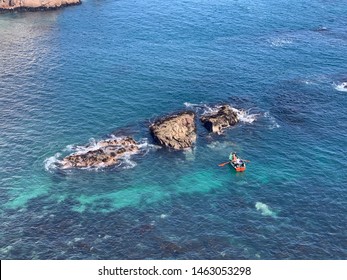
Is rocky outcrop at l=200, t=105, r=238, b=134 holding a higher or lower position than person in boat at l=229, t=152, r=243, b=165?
higher

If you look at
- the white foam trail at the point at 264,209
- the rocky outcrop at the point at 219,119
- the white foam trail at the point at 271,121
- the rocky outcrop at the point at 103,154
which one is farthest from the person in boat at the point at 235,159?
the rocky outcrop at the point at 103,154

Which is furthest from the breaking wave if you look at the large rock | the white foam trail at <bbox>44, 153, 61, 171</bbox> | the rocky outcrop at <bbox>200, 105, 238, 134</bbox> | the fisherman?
the white foam trail at <bbox>44, 153, 61, 171</bbox>

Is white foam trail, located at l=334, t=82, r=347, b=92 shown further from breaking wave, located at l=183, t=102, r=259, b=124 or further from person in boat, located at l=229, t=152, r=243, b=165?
person in boat, located at l=229, t=152, r=243, b=165

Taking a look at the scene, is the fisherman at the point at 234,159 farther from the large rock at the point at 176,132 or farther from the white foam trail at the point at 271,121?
the white foam trail at the point at 271,121

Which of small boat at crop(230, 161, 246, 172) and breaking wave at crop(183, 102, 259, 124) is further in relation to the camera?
breaking wave at crop(183, 102, 259, 124)

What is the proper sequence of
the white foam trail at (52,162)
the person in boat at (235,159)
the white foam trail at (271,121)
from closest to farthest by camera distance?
the white foam trail at (52,162) → the person in boat at (235,159) → the white foam trail at (271,121)

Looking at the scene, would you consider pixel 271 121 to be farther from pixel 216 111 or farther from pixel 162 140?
pixel 162 140

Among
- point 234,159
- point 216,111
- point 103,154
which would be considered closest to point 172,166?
point 234,159

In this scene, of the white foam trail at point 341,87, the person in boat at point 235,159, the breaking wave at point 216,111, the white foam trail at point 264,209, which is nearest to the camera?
the white foam trail at point 264,209
